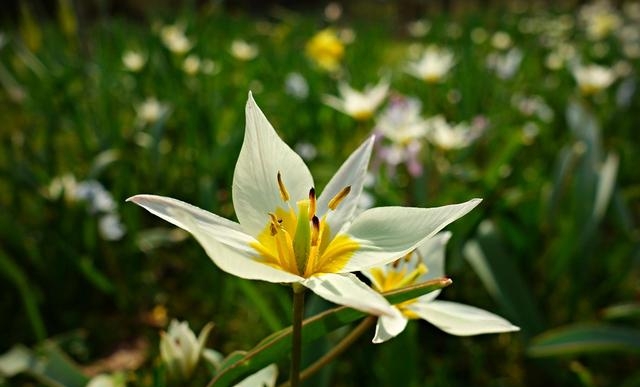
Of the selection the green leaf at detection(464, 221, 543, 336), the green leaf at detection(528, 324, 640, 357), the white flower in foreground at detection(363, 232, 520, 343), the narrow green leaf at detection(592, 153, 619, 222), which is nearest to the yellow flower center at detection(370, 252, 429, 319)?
the white flower in foreground at detection(363, 232, 520, 343)

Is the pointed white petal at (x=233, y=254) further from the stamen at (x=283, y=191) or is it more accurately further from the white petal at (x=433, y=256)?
the white petal at (x=433, y=256)

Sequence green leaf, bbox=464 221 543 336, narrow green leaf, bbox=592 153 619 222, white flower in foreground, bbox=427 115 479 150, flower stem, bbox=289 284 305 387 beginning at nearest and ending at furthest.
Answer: flower stem, bbox=289 284 305 387 → green leaf, bbox=464 221 543 336 → narrow green leaf, bbox=592 153 619 222 → white flower in foreground, bbox=427 115 479 150

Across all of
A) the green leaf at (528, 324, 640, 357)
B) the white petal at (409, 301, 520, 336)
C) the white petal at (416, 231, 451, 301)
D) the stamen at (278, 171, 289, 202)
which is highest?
the stamen at (278, 171, 289, 202)

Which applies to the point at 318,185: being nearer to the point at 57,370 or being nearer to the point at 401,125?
the point at 401,125

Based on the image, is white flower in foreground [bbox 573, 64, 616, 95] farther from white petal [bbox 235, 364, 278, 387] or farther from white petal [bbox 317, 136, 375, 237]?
white petal [bbox 235, 364, 278, 387]

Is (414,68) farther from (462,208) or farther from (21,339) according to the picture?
(462,208)

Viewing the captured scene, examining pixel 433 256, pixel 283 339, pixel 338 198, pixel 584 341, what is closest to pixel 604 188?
pixel 584 341
